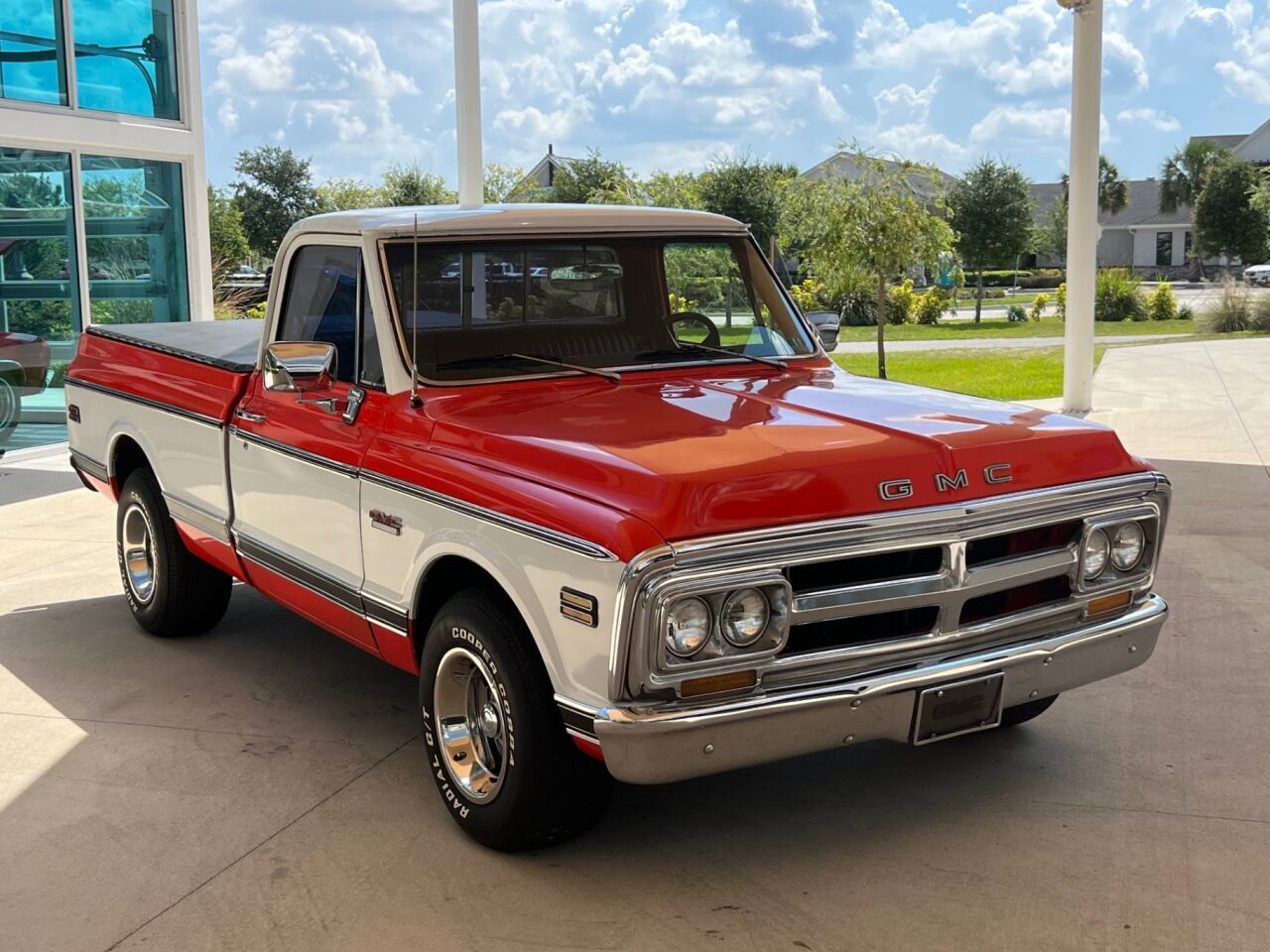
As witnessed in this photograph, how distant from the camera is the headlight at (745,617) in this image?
346 cm

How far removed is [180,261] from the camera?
45.0 ft

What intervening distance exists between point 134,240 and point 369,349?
30.8 ft

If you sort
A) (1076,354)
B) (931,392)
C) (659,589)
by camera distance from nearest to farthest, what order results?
1. (659,589)
2. (931,392)
3. (1076,354)

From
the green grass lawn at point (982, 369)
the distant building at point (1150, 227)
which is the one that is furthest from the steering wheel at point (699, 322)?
the distant building at point (1150, 227)

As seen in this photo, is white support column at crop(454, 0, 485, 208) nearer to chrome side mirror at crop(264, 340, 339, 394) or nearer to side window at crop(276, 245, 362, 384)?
side window at crop(276, 245, 362, 384)

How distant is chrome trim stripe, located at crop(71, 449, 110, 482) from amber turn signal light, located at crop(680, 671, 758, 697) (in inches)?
165

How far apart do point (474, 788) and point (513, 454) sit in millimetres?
1012

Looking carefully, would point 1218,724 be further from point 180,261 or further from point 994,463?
point 180,261

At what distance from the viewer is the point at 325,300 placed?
504 cm

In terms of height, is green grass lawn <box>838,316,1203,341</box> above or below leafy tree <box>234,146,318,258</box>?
below

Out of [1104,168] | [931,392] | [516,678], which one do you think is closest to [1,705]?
[516,678]

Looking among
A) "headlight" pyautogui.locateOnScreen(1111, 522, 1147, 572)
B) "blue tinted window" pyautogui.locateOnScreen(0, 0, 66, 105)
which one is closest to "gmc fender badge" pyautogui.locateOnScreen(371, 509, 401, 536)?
"headlight" pyautogui.locateOnScreen(1111, 522, 1147, 572)

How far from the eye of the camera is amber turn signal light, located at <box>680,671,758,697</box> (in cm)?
345

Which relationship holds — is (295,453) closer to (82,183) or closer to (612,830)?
(612,830)
